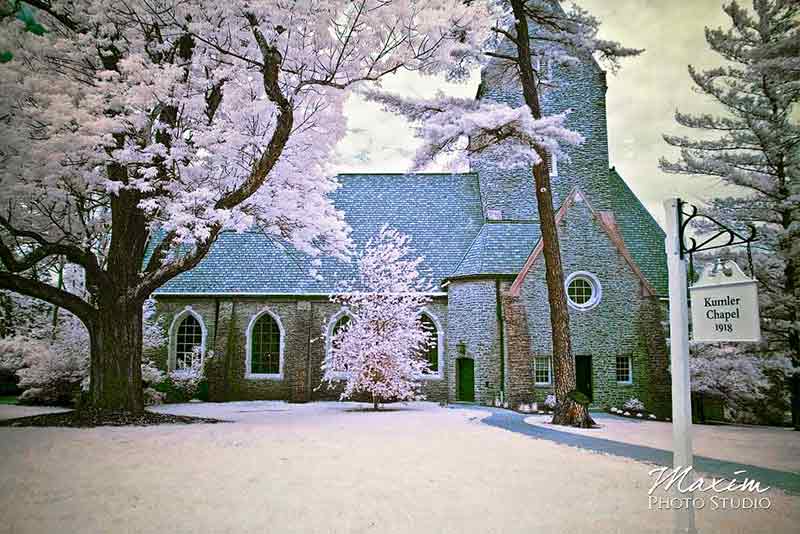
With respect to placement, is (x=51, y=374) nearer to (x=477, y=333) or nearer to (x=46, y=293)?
(x=46, y=293)

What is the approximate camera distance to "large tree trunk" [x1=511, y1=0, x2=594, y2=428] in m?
12.1

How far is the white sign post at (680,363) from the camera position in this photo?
4434mm

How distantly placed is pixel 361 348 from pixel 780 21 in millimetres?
12835

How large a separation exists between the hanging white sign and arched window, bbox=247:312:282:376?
17188 mm

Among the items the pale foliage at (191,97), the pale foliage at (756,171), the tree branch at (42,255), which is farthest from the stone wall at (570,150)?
the tree branch at (42,255)

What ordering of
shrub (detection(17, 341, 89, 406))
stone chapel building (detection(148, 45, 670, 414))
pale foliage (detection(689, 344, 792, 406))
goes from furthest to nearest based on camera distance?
1. stone chapel building (detection(148, 45, 670, 414))
2. shrub (detection(17, 341, 89, 406))
3. pale foliage (detection(689, 344, 792, 406))

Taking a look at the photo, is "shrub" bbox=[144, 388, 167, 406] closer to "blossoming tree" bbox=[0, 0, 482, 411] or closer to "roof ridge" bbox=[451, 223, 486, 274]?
"blossoming tree" bbox=[0, 0, 482, 411]

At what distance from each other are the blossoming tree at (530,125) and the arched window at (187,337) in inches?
484

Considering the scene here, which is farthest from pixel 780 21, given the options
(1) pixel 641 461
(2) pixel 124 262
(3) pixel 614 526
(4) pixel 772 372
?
(2) pixel 124 262

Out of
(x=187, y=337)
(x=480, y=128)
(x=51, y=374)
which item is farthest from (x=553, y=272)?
(x=187, y=337)

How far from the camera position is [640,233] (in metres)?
21.1

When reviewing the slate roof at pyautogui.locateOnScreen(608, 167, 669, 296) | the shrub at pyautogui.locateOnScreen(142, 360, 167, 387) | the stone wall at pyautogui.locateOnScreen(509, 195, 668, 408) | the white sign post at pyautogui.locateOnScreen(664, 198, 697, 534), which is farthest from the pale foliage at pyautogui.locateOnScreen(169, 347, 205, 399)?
the white sign post at pyautogui.locateOnScreen(664, 198, 697, 534)

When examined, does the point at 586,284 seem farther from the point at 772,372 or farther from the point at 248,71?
the point at 248,71

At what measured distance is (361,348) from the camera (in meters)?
15.1
